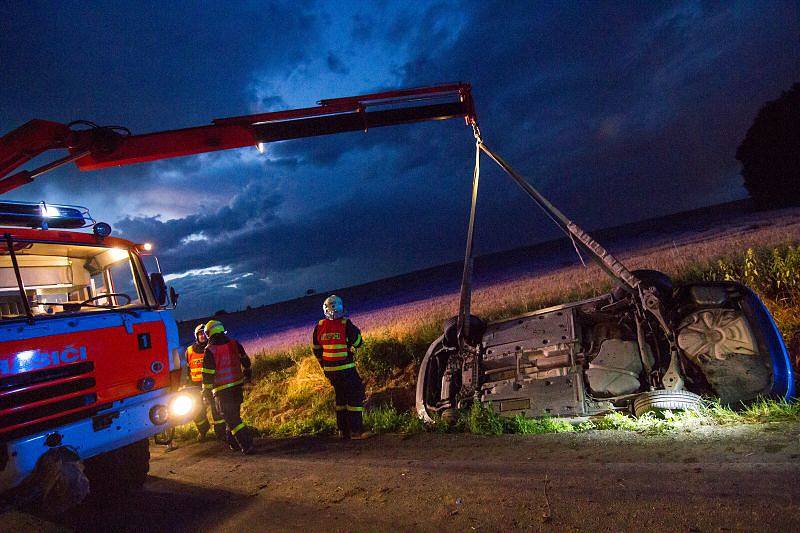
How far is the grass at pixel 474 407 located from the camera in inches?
171

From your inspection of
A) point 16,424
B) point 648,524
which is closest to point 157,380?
point 16,424

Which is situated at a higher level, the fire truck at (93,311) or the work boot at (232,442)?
the fire truck at (93,311)

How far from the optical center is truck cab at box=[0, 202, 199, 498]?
3805 millimetres

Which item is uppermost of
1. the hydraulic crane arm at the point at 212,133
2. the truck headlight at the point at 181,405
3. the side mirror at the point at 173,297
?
the hydraulic crane arm at the point at 212,133

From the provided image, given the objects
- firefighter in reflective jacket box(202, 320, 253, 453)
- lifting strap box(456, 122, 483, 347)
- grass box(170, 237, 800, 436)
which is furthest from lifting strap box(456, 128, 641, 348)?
firefighter in reflective jacket box(202, 320, 253, 453)

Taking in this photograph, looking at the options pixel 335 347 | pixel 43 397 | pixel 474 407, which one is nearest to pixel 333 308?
pixel 335 347

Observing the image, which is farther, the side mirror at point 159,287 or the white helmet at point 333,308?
the white helmet at point 333,308

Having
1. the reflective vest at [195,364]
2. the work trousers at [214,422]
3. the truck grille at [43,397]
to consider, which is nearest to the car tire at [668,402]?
the truck grille at [43,397]

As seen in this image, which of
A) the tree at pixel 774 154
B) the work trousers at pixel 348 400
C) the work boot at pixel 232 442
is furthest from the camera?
the tree at pixel 774 154

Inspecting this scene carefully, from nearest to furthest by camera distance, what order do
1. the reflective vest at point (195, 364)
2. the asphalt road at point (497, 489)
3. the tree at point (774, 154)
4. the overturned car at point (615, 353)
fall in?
the asphalt road at point (497, 489)
the overturned car at point (615, 353)
the reflective vest at point (195, 364)
the tree at point (774, 154)

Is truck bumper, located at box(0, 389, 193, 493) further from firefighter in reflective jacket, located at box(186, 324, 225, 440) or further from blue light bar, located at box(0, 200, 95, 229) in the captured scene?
firefighter in reflective jacket, located at box(186, 324, 225, 440)

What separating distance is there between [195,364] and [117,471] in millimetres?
2815

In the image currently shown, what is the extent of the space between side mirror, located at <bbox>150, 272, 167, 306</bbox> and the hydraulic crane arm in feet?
4.68

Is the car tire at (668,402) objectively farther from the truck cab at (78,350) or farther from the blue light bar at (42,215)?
the blue light bar at (42,215)
